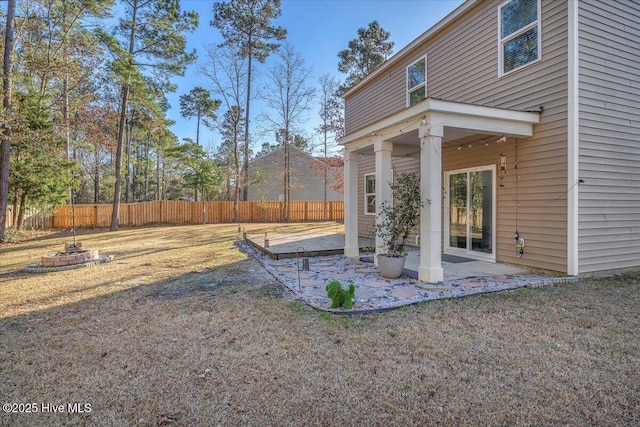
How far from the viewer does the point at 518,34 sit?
5.75 m

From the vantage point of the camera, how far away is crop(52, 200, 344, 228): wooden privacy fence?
15.9m

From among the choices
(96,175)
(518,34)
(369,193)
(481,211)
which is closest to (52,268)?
(369,193)

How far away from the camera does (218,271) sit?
20.3 ft

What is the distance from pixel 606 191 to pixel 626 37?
2.73 meters

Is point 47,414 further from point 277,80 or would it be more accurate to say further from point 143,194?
point 143,194

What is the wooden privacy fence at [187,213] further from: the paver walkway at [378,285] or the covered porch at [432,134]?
the covered porch at [432,134]

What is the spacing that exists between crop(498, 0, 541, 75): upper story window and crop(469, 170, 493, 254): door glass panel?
203 cm

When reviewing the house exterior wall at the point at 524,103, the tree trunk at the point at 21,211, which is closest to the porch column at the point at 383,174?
the house exterior wall at the point at 524,103

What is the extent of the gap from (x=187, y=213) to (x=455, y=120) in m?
17.1

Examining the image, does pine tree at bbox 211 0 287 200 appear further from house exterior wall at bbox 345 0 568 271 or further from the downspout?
the downspout

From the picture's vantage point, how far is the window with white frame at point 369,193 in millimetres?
10359

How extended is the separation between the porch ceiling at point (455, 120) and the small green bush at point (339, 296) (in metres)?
2.71

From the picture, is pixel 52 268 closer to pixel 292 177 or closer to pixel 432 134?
pixel 432 134

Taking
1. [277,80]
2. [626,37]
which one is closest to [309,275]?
[626,37]
